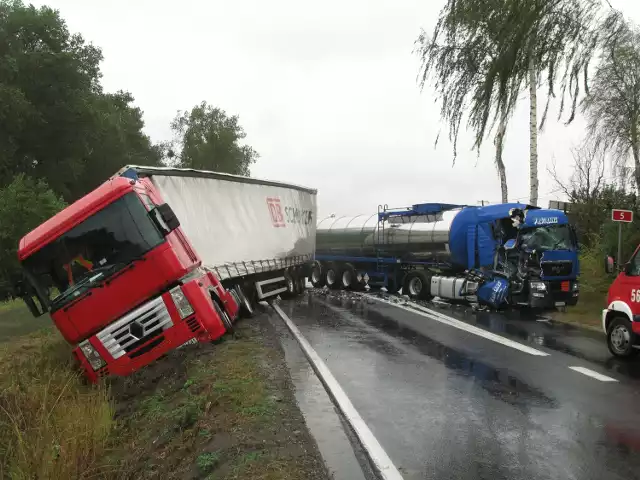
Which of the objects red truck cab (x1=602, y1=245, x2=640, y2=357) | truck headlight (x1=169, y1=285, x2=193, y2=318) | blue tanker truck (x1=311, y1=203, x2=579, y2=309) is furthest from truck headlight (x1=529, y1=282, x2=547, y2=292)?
truck headlight (x1=169, y1=285, x2=193, y2=318)

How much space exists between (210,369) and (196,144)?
60.7m

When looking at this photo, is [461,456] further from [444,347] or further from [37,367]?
[37,367]

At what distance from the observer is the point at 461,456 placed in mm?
5113

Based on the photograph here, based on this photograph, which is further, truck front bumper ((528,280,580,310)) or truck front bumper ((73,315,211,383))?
truck front bumper ((528,280,580,310))

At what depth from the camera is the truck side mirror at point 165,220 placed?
8781 mm

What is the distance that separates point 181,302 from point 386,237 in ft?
46.7

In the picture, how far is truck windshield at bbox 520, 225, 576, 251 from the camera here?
51.5 ft

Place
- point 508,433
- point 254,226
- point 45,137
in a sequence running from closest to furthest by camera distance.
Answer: point 508,433 < point 254,226 < point 45,137

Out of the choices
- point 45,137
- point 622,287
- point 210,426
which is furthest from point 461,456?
point 45,137

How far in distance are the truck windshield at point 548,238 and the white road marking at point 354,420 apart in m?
7.84

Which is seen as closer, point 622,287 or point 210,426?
point 210,426

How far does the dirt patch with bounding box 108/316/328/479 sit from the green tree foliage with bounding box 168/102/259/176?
57551 mm

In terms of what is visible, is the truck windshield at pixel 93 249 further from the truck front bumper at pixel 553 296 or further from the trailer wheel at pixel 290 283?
the trailer wheel at pixel 290 283

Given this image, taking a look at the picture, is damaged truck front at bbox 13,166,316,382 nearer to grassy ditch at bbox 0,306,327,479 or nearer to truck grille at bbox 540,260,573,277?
grassy ditch at bbox 0,306,327,479
